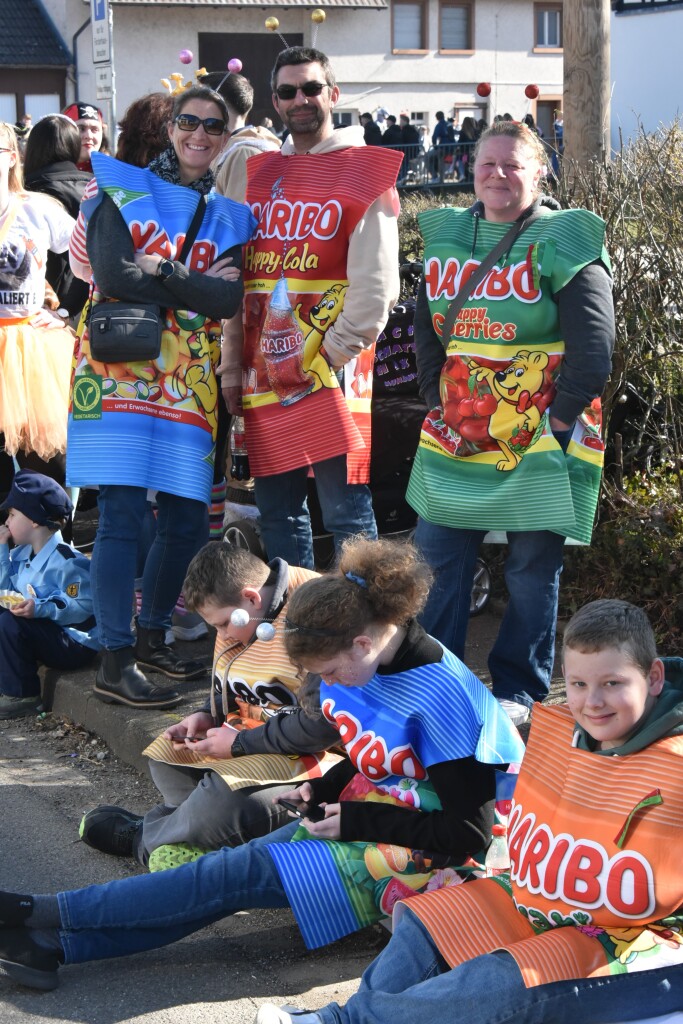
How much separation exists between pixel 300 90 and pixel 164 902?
2750mm

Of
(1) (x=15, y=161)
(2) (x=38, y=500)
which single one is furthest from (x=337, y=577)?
(1) (x=15, y=161)

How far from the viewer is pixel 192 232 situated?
4.72m

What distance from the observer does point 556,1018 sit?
107 inches

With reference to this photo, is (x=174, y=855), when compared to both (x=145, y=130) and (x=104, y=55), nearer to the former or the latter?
(x=145, y=130)

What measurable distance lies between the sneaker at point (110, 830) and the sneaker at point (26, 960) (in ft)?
2.24

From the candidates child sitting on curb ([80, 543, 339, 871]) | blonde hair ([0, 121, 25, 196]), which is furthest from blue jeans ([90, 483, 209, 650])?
blonde hair ([0, 121, 25, 196])

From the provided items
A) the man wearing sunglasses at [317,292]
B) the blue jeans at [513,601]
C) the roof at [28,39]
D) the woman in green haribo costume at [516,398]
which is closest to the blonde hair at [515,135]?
the woman in green haribo costume at [516,398]

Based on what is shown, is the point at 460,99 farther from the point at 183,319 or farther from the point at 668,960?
the point at 668,960

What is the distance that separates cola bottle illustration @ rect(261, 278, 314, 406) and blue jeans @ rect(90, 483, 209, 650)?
1.70 feet

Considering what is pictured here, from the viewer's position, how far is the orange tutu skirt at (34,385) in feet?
19.9

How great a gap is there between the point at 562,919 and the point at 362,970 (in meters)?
0.70

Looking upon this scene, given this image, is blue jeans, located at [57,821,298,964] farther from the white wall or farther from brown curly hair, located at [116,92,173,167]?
the white wall

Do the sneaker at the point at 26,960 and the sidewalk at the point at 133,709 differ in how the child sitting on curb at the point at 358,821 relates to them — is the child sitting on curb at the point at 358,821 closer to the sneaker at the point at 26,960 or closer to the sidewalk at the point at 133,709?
the sneaker at the point at 26,960

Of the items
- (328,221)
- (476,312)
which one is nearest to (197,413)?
(328,221)
